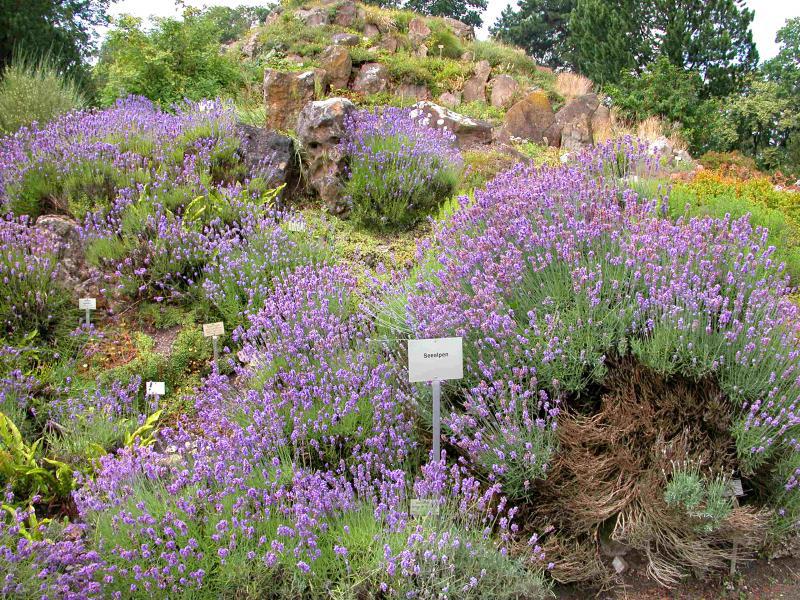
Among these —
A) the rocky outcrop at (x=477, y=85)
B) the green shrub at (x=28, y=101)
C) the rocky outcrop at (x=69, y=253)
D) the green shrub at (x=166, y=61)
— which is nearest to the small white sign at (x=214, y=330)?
the rocky outcrop at (x=69, y=253)

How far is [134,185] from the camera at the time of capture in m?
5.11

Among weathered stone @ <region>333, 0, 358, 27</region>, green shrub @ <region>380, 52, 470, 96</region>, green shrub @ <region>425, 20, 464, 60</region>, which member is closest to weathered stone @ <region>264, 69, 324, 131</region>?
green shrub @ <region>380, 52, 470, 96</region>

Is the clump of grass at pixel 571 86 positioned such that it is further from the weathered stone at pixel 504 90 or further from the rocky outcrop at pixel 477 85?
the rocky outcrop at pixel 477 85

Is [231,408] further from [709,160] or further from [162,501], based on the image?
[709,160]

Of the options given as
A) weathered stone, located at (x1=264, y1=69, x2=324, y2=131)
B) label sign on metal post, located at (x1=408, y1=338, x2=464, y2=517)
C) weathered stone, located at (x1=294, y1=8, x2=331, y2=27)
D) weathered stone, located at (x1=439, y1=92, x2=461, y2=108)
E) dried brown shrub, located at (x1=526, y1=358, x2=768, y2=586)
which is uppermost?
weathered stone, located at (x1=294, y1=8, x2=331, y2=27)

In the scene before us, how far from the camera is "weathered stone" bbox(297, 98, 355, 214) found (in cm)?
578

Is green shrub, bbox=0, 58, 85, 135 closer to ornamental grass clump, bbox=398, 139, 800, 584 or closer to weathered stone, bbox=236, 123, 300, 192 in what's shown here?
weathered stone, bbox=236, 123, 300, 192

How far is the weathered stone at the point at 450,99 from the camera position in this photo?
11.7 m

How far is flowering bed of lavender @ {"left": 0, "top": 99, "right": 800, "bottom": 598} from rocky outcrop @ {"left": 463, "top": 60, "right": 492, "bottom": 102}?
356 inches

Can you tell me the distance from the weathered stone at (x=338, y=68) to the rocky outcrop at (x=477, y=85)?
2.48m

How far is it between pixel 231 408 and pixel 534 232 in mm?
1791

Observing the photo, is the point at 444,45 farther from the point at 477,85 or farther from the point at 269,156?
the point at 269,156

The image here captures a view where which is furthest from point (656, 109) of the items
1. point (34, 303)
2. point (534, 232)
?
point (34, 303)

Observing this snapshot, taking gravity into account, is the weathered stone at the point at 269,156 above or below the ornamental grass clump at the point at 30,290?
above
